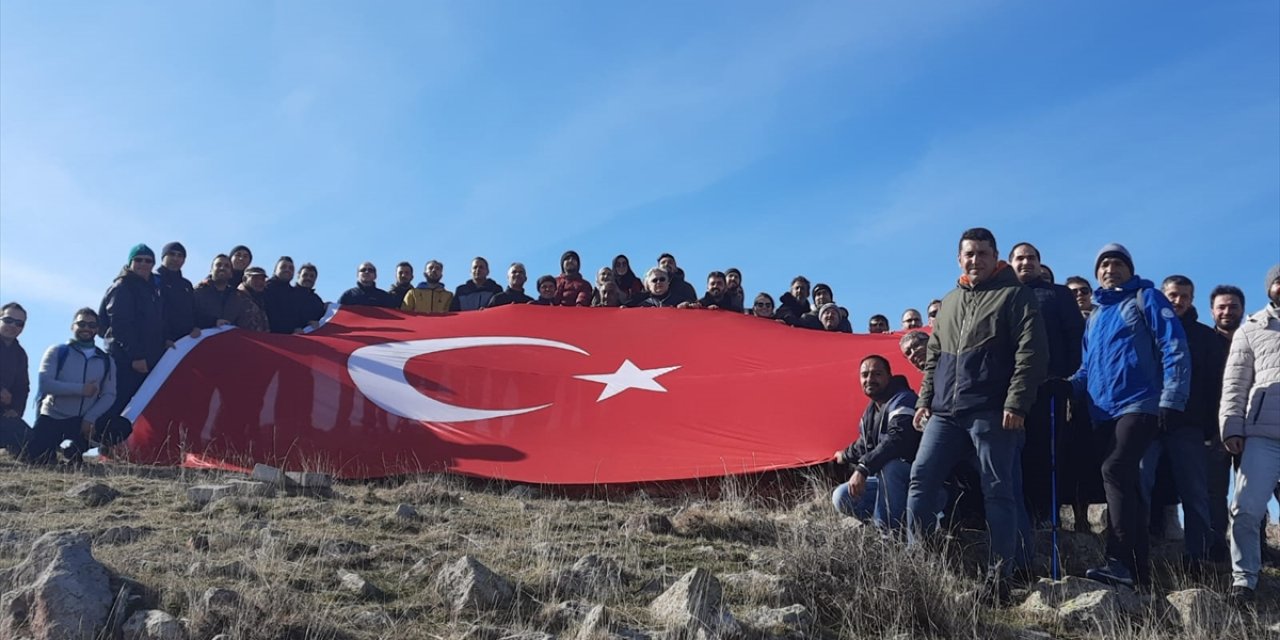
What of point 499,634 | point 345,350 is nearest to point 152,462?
point 345,350

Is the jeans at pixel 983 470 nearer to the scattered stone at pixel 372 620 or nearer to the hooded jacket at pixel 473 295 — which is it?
the scattered stone at pixel 372 620

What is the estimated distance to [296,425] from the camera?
374 inches

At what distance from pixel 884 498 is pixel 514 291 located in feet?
21.9

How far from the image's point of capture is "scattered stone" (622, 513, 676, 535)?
6.44 m

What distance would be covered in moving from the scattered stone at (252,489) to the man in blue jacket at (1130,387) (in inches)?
209

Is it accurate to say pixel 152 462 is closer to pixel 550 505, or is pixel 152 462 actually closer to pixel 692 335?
pixel 550 505

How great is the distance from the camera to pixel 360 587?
16.5ft

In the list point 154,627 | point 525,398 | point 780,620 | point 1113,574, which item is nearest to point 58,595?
point 154,627

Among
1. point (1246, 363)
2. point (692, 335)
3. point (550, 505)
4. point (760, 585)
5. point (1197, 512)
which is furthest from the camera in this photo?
Answer: point (692, 335)

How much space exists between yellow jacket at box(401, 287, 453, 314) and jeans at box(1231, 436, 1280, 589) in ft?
29.0

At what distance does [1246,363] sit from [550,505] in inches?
177

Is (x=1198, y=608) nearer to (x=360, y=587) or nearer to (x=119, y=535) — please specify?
(x=360, y=587)

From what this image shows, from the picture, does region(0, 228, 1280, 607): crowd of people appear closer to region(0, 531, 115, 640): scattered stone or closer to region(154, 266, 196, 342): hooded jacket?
region(0, 531, 115, 640): scattered stone

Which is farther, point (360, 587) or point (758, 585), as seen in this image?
point (758, 585)
